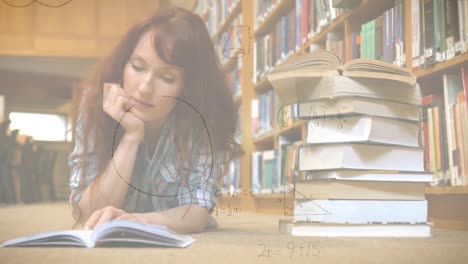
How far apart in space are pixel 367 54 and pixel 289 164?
0.31 meters

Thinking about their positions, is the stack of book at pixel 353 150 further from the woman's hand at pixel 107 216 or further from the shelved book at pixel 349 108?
the woman's hand at pixel 107 216

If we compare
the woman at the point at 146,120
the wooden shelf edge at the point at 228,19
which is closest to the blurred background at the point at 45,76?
the woman at the point at 146,120

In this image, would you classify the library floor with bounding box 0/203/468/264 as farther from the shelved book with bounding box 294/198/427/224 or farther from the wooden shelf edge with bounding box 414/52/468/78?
the wooden shelf edge with bounding box 414/52/468/78

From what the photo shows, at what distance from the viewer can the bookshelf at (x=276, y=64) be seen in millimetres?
1141

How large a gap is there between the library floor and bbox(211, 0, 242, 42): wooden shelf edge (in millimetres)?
366

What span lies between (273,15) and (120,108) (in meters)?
0.52

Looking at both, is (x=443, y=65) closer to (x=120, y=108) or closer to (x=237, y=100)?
(x=237, y=100)

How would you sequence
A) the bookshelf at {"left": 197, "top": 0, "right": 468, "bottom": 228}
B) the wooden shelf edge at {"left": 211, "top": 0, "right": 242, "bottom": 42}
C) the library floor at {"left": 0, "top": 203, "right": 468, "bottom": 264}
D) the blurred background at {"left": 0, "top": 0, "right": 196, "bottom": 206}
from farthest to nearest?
the bookshelf at {"left": 197, "top": 0, "right": 468, "bottom": 228}
the wooden shelf edge at {"left": 211, "top": 0, "right": 242, "bottom": 42}
the blurred background at {"left": 0, "top": 0, "right": 196, "bottom": 206}
the library floor at {"left": 0, "top": 203, "right": 468, "bottom": 264}

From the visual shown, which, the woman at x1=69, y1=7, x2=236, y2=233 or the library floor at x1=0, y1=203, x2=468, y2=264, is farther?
the woman at x1=69, y1=7, x2=236, y2=233

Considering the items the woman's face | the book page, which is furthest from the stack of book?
the woman's face

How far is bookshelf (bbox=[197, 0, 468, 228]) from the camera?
44.9 inches

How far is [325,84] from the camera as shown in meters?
1.11

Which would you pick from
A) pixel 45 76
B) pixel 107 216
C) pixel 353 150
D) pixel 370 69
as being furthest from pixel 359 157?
pixel 45 76

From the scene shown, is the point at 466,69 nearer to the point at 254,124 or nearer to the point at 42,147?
the point at 254,124
